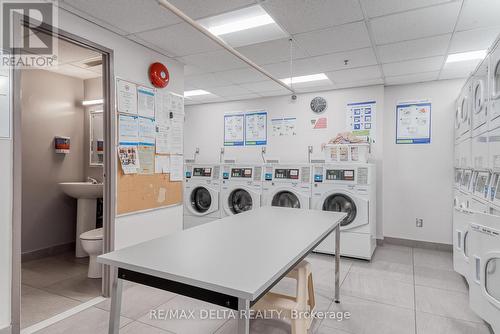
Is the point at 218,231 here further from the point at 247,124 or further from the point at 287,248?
the point at 247,124

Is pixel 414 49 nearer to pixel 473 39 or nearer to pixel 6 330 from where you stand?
Result: pixel 473 39

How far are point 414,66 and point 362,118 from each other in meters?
1.10

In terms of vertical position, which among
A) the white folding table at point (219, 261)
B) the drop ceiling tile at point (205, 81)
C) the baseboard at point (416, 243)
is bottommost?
the baseboard at point (416, 243)

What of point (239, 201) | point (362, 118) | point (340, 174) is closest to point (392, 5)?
point (340, 174)

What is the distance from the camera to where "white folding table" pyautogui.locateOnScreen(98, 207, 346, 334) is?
111cm

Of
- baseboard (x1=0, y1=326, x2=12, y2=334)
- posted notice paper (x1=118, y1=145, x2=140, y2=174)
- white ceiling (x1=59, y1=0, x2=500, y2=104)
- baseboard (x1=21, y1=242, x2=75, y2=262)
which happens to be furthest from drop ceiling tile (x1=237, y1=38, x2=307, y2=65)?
baseboard (x1=21, y1=242, x2=75, y2=262)

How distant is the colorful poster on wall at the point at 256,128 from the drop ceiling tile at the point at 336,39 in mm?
2302

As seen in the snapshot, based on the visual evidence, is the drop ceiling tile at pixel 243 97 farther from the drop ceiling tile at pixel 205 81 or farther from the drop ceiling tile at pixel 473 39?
the drop ceiling tile at pixel 473 39

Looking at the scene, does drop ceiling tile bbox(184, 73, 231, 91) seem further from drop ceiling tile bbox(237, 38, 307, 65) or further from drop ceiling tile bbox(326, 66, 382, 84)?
drop ceiling tile bbox(326, 66, 382, 84)

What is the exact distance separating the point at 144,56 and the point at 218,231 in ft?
6.88

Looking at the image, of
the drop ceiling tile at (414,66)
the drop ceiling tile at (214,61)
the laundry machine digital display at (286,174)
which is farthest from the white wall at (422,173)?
the drop ceiling tile at (214,61)

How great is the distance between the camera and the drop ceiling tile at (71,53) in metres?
3.00

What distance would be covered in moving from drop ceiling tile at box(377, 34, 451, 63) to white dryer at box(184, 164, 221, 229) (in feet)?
9.56

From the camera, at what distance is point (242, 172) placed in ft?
15.2
